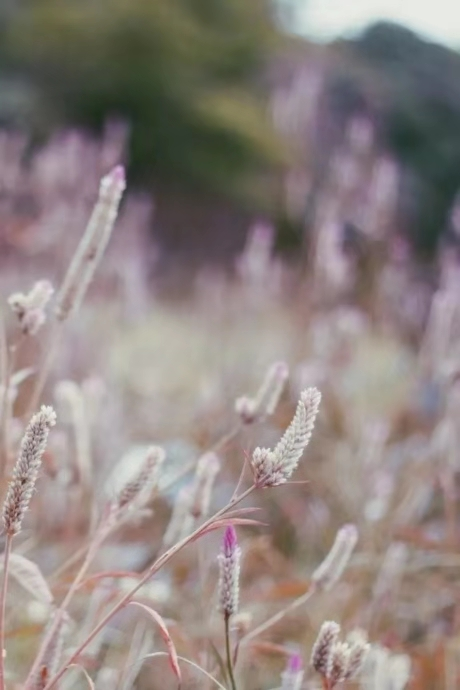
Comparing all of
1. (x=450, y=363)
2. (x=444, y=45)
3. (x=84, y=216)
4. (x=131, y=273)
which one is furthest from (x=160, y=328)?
(x=444, y=45)

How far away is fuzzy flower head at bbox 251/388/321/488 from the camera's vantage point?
1.73 feet

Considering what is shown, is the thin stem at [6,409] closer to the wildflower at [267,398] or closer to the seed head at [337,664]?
the wildflower at [267,398]

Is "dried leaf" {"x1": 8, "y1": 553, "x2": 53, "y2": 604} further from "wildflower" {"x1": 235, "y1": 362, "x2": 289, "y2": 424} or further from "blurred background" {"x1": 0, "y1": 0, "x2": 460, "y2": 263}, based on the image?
"blurred background" {"x1": 0, "y1": 0, "x2": 460, "y2": 263}

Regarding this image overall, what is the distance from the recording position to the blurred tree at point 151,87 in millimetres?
7582

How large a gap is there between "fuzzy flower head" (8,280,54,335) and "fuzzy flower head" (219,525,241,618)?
0.27 metres

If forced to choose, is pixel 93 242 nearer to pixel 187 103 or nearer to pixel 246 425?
pixel 246 425

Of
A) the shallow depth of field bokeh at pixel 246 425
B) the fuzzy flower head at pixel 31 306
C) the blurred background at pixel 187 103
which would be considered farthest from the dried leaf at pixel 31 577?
the blurred background at pixel 187 103

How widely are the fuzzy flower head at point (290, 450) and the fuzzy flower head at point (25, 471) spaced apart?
0.10 metres

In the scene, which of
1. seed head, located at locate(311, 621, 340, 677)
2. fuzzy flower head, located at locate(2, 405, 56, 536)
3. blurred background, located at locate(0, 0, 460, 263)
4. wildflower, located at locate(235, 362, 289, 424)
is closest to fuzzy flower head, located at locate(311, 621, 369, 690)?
seed head, located at locate(311, 621, 340, 677)

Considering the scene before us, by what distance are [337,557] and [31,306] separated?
0.26 m

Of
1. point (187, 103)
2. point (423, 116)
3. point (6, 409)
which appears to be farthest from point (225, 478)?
point (423, 116)

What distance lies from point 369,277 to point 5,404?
5.67ft

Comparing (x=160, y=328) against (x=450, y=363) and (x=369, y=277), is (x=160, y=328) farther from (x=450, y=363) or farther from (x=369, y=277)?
(x=450, y=363)

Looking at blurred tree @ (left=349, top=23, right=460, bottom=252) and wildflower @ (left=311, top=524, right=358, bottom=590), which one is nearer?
wildflower @ (left=311, top=524, right=358, bottom=590)
